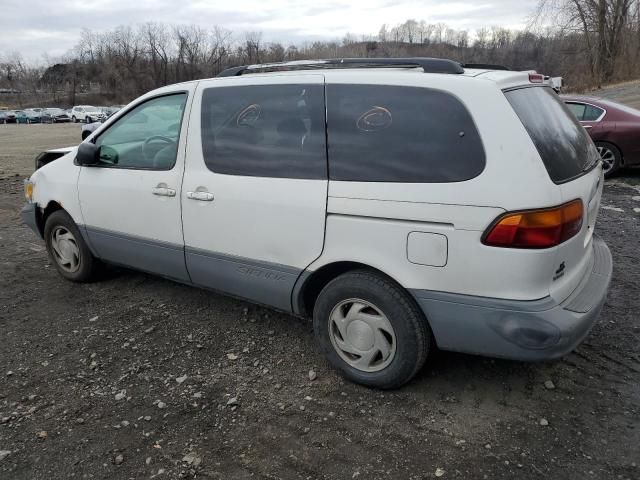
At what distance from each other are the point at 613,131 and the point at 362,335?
801 cm

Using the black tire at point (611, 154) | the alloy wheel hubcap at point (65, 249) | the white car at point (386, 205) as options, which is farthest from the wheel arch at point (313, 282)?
the black tire at point (611, 154)

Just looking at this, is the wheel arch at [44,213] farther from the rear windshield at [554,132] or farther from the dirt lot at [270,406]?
the rear windshield at [554,132]

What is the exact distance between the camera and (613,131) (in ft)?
30.0

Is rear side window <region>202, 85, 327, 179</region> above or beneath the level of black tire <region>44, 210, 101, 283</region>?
above

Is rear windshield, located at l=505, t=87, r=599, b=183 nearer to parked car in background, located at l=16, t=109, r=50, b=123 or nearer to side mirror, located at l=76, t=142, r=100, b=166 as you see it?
side mirror, located at l=76, t=142, r=100, b=166

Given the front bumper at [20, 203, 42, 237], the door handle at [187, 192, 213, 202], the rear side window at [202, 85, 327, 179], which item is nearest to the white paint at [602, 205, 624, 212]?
the rear side window at [202, 85, 327, 179]

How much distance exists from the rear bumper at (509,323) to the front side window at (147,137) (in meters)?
2.13

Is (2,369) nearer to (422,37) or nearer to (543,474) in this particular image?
(543,474)

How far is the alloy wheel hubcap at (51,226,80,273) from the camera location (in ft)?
15.9

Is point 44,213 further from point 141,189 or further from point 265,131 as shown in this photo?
point 265,131

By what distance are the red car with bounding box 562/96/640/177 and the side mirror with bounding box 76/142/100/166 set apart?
7.87m

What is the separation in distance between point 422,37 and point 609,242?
120849 millimetres

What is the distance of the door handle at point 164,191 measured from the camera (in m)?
3.78

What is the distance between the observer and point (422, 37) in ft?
383
